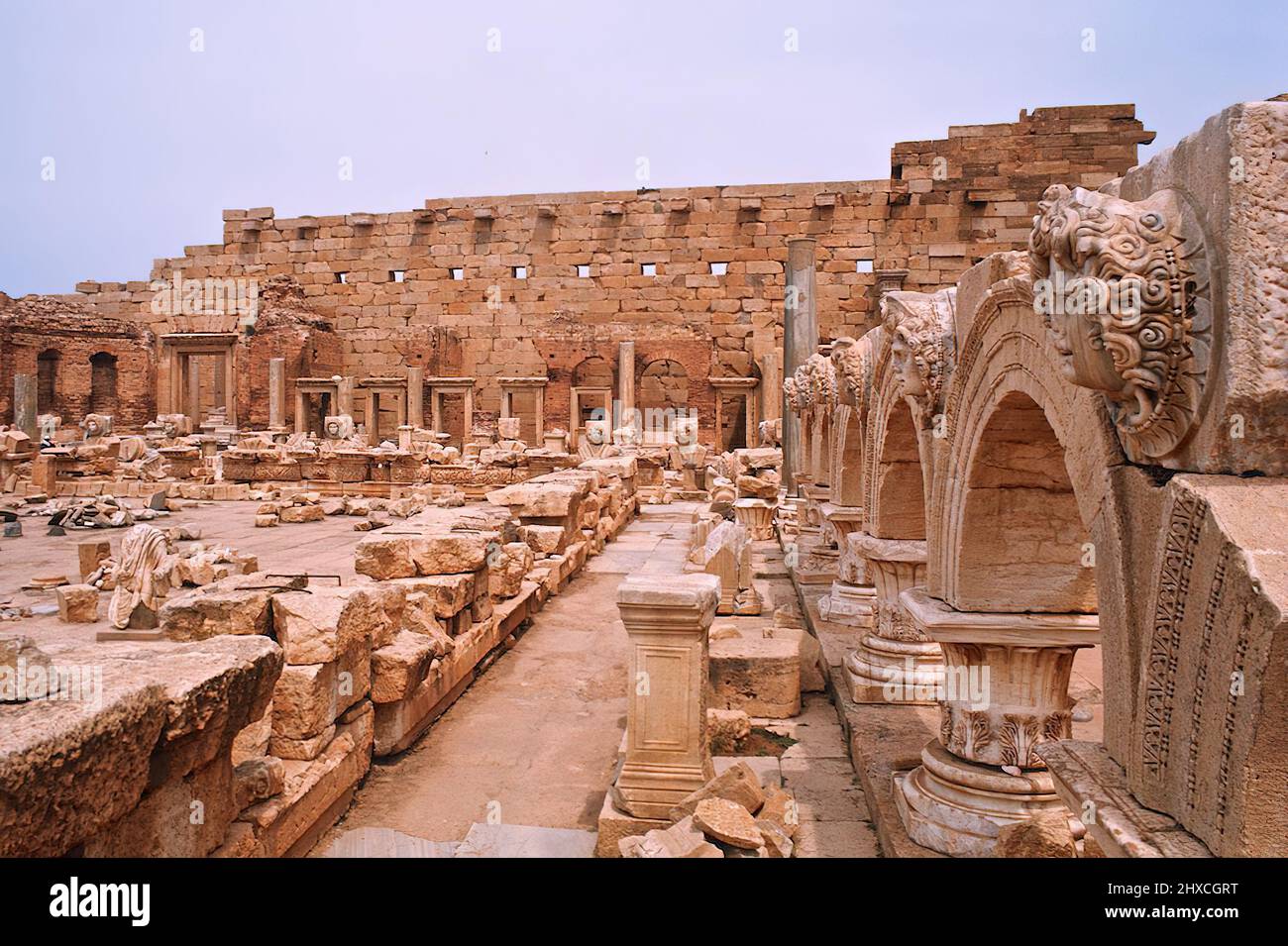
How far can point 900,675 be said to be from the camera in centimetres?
529

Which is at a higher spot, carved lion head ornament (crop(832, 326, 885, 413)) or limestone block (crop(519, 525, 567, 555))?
carved lion head ornament (crop(832, 326, 885, 413))

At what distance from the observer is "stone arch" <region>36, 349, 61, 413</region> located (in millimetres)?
29250

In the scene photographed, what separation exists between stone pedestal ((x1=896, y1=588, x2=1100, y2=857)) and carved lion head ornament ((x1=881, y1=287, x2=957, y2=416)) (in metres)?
1.01

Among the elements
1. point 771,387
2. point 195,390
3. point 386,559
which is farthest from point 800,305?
point 195,390

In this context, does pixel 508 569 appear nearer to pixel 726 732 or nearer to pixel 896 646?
pixel 726 732

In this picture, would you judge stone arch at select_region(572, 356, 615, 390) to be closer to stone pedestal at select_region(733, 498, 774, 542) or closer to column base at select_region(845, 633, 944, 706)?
stone pedestal at select_region(733, 498, 774, 542)

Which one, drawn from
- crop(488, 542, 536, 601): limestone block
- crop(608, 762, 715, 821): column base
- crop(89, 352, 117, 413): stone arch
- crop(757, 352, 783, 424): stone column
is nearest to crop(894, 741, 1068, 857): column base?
crop(608, 762, 715, 821): column base

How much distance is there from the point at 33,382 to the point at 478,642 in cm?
2695

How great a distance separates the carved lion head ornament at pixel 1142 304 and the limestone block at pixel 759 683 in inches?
148

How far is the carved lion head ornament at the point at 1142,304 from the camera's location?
1844 mm

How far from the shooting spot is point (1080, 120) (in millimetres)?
25125

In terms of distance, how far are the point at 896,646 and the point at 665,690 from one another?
1920mm

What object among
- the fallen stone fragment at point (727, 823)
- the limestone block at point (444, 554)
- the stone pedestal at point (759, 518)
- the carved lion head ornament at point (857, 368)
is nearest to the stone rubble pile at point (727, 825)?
the fallen stone fragment at point (727, 823)
